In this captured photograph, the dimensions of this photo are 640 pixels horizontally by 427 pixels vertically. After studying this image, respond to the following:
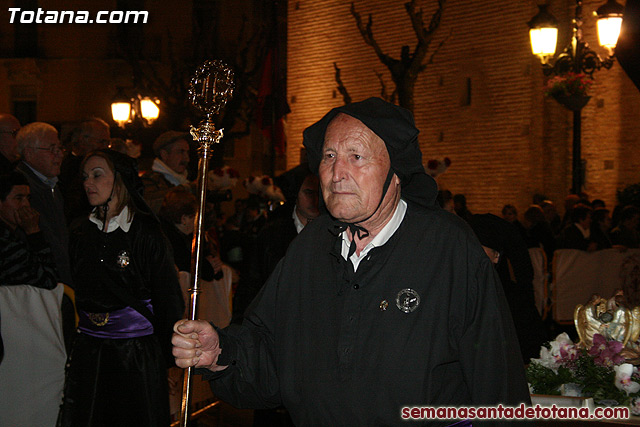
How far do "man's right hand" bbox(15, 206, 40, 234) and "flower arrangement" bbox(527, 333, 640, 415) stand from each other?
3.87 m

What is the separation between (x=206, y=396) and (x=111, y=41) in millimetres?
28965

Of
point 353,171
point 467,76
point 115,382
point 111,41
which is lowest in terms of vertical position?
point 115,382

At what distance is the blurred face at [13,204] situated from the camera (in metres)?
5.98

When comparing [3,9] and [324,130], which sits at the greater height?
[3,9]

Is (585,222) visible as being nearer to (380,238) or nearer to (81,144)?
(81,144)

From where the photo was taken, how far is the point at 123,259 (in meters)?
5.45

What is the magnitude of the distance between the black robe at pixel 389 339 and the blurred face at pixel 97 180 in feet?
8.93

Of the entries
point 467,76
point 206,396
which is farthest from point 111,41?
point 206,396

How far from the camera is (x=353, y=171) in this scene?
121 inches

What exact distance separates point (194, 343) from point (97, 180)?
308 centimetres

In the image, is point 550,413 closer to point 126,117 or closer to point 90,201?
point 90,201

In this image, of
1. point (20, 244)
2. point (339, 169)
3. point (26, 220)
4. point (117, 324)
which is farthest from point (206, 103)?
point (26, 220)

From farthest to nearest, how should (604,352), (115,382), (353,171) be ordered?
(115,382), (604,352), (353,171)

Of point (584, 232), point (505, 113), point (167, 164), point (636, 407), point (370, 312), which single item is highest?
point (505, 113)
